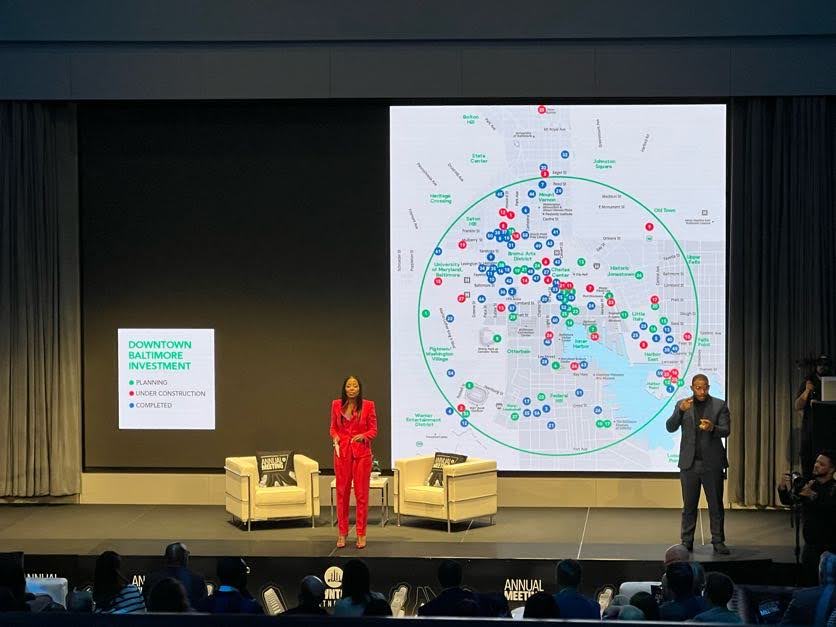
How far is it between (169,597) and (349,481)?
496 cm

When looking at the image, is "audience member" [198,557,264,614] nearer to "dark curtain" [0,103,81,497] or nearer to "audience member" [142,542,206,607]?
"audience member" [142,542,206,607]

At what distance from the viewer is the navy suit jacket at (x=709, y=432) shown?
921 cm

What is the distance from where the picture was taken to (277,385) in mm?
11133

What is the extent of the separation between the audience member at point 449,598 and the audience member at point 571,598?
15.3 inches

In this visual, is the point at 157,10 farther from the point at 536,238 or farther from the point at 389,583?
the point at 389,583

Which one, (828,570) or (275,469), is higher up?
(828,570)

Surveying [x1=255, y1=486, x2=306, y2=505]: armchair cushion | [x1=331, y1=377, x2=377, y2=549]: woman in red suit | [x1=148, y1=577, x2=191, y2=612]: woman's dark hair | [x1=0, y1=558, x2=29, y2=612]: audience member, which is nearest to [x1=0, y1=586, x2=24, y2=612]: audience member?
[x1=0, y1=558, x2=29, y2=612]: audience member

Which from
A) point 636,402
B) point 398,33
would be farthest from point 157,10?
point 636,402

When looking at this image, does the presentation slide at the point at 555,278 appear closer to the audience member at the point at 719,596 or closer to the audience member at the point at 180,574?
the audience member at the point at 180,574

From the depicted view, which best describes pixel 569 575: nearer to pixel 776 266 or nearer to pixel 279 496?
pixel 279 496

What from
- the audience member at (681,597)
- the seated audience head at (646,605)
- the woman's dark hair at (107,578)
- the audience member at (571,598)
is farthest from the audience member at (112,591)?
the audience member at (681,597)

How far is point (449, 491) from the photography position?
392 inches

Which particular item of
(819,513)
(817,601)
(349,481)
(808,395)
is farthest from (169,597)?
(808,395)

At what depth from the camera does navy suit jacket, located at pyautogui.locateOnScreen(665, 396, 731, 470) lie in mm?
9211
